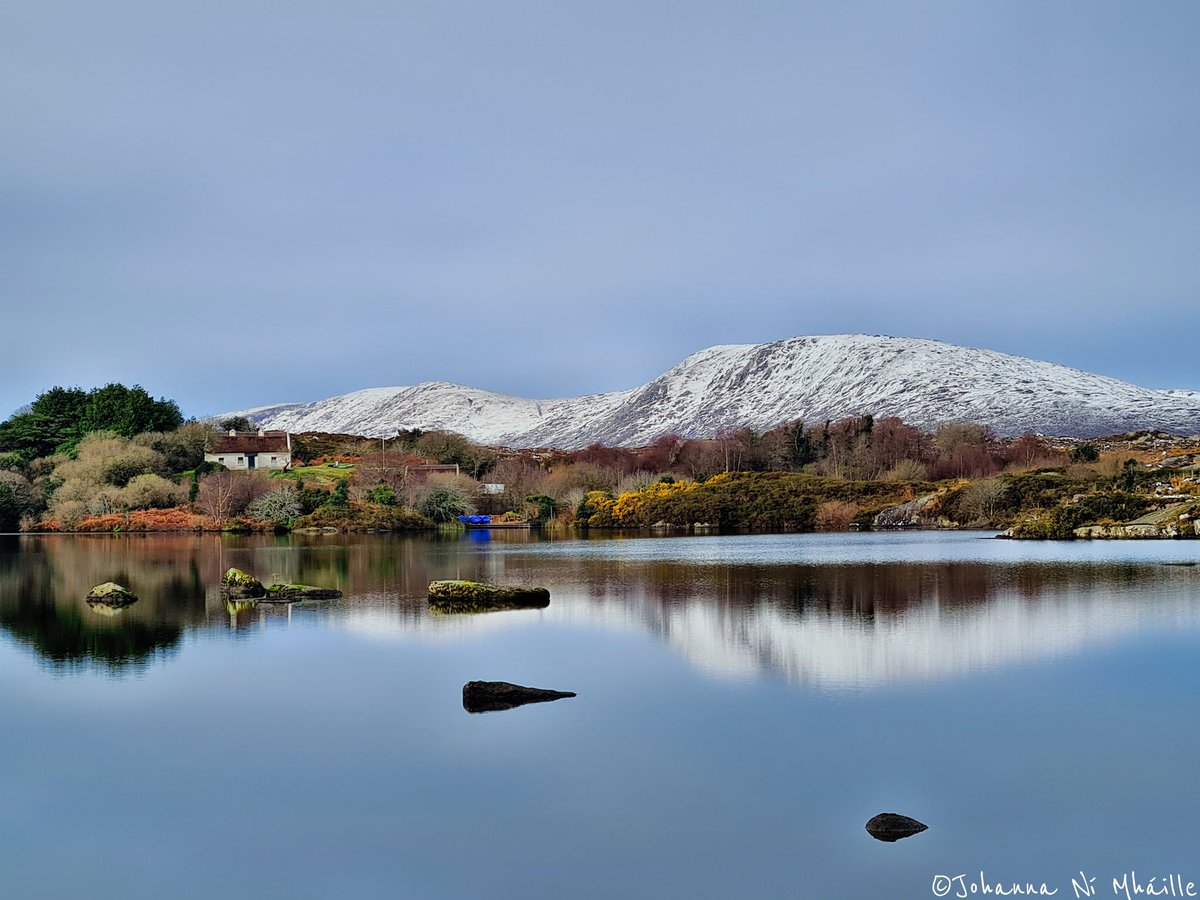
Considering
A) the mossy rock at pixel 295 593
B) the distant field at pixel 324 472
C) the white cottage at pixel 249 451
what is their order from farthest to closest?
the white cottage at pixel 249 451
the distant field at pixel 324 472
the mossy rock at pixel 295 593

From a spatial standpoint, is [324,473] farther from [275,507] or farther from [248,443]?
[275,507]

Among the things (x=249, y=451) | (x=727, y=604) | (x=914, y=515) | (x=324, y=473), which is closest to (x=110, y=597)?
(x=727, y=604)

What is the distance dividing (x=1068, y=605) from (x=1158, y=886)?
47.5ft

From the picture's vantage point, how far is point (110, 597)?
1002 inches

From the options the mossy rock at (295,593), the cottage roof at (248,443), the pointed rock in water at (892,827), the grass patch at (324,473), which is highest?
the cottage roof at (248,443)

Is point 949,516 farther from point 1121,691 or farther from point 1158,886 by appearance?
point 1158,886

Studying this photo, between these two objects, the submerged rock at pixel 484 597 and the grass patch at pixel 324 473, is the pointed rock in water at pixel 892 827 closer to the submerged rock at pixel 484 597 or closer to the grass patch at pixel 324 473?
the submerged rock at pixel 484 597

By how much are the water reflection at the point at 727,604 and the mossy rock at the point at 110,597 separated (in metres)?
0.42

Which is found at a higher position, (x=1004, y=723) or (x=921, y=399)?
(x=921, y=399)

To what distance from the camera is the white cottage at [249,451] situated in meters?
80.3

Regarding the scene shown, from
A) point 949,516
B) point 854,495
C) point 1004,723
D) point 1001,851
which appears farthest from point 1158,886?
point 854,495

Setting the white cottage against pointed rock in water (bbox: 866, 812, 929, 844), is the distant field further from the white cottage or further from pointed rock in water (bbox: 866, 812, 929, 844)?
pointed rock in water (bbox: 866, 812, 929, 844)

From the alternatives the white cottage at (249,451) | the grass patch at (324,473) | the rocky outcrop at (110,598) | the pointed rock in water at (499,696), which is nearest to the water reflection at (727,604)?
the rocky outcrop at (110,598)

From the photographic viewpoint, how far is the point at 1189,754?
10555 millimetres
